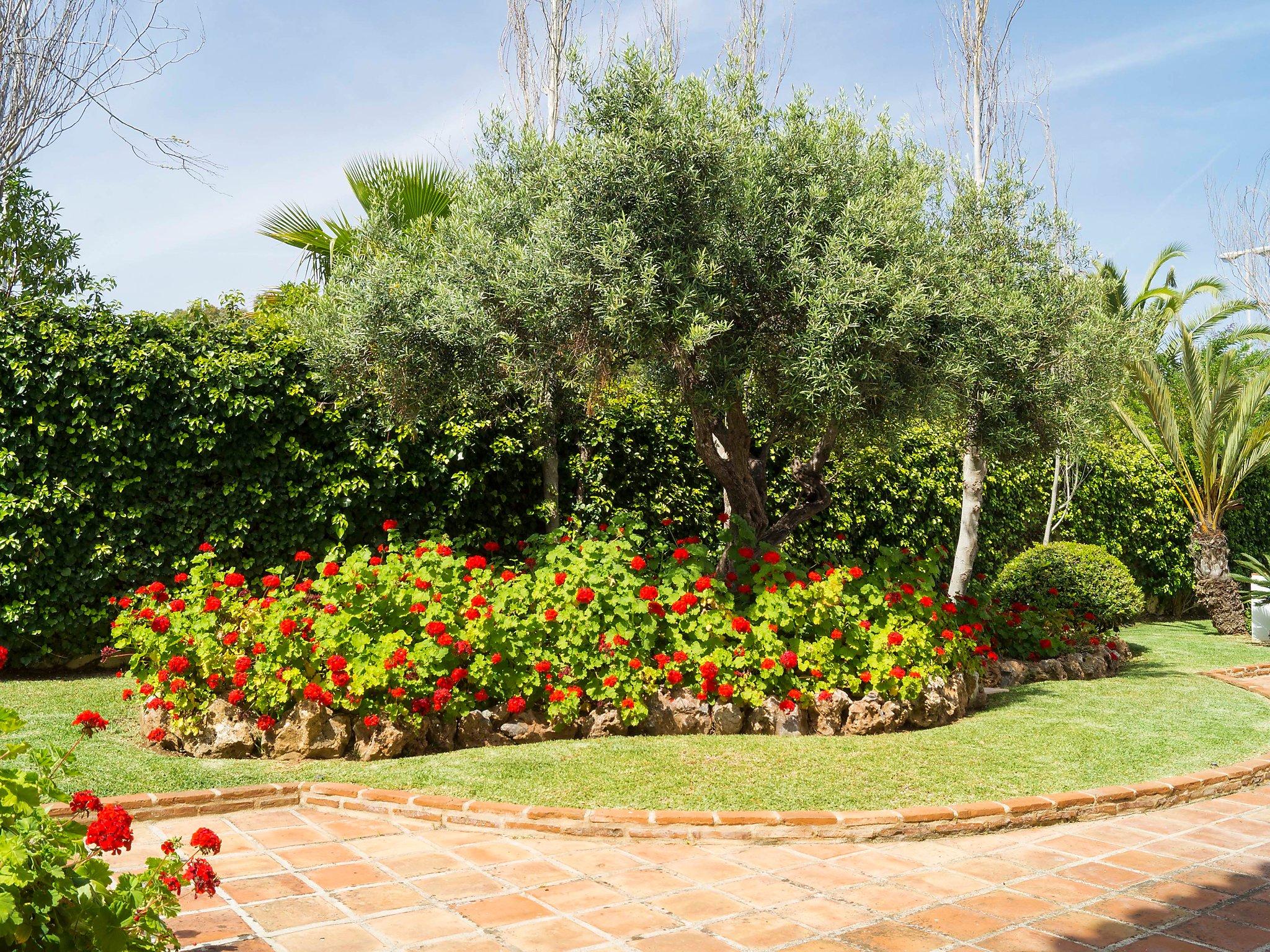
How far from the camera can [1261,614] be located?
1298 cm

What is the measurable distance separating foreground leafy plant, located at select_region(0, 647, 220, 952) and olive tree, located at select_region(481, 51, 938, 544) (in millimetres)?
4502

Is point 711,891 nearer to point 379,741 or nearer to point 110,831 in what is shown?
point 110,831

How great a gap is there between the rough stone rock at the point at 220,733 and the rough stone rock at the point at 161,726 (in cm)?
8

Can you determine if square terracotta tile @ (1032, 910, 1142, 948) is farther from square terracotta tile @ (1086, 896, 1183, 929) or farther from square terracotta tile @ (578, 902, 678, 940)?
square terracotta tile @ (578, 902, 678, 940)

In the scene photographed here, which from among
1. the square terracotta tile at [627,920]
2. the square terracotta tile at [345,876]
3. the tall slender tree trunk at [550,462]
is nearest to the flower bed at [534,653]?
the square terracotta tile at [345,876]

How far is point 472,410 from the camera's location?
30.5 ft

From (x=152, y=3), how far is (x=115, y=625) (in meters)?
4.10

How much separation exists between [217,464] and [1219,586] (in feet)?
46.9

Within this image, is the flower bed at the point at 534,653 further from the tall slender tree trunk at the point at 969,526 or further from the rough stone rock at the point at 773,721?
the tall slender tree trunk at the point at 969,526

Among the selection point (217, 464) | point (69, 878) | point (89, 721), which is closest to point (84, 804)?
point (69, 878)

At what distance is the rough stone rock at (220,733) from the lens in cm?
590

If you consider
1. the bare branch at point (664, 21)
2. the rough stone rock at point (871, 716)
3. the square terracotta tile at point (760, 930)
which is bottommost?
the square terracotta tile at point (760, 930)

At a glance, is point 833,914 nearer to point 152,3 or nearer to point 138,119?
point 138,119

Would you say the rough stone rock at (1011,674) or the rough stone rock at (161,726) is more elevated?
the rough stone rock at (161,726)
